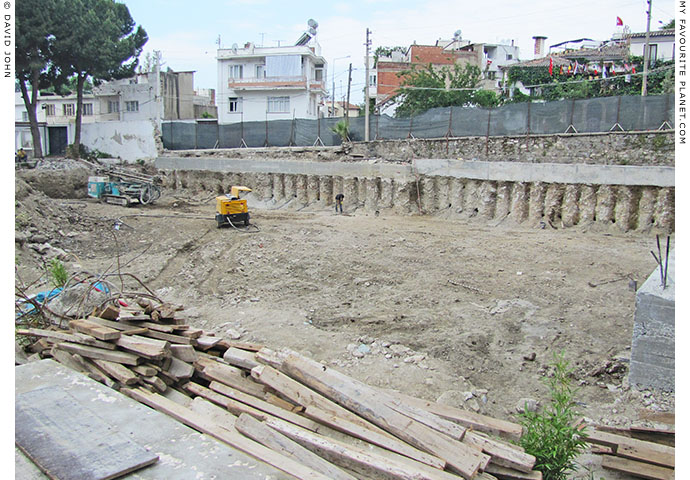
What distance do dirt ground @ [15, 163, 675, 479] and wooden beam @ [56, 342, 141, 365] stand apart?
3.13 meters

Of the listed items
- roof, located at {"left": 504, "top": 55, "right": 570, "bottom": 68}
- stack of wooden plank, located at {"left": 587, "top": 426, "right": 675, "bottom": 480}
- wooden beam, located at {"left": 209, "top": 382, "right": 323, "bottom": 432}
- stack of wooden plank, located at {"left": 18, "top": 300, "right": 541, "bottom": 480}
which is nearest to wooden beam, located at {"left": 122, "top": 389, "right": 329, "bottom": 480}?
stack of wooden plank, located at {"left": 18, "top": 300, "right": 541, "bottom": 480}

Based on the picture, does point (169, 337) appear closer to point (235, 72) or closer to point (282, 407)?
point (282, 407)

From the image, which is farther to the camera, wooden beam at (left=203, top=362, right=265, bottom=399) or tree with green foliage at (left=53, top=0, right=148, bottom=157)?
tree with green foliage at (left=53, top=0, right=148, bottom=157)

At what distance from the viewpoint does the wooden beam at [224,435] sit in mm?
3989

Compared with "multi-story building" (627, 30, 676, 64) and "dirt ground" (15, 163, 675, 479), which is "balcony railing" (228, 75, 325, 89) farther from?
"multi-story building" (627, 30, 676, 64)

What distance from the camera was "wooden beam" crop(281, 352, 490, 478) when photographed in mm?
4398

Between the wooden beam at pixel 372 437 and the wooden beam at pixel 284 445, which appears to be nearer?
the wooden beam at pixel 284 445

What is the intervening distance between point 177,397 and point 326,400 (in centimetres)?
165

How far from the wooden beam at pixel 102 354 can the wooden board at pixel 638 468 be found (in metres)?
5.04

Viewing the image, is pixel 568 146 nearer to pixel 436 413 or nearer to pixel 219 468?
pixel 436 413

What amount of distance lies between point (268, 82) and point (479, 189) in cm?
2533

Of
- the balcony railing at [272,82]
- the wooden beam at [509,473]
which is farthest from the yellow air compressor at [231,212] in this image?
the balcony railing at [272,82]

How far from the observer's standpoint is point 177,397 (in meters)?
5.55

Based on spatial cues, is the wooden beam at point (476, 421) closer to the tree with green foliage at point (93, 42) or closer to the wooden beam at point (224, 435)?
the wooden beam at point (224, 435)
